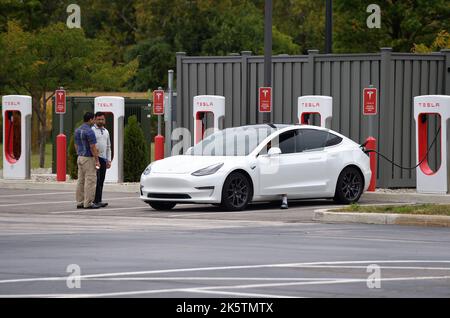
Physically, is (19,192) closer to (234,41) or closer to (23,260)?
(23,260)

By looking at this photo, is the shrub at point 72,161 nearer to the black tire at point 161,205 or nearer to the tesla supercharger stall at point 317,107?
the tesla supercharger stall at point 317,107

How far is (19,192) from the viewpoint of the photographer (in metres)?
27.6

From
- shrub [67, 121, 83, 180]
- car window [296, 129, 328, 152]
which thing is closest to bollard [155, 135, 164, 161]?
shrub [67, 121, 83, 180]

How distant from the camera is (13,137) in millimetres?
30672

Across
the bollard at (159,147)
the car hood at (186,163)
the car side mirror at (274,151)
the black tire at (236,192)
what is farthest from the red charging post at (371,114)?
the bollard at (159,147)

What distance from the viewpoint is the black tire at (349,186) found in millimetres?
23719

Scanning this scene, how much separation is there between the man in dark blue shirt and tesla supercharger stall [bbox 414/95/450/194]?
6.21 metres

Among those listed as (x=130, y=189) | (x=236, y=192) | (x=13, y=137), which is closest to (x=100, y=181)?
(x=236, y=192)

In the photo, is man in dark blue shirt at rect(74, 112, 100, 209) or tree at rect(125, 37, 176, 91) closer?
man in dark blue shirt at rect(74, 112, 100, 209)

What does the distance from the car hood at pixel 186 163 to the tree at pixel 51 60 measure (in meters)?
20.5

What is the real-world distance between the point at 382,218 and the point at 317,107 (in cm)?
717

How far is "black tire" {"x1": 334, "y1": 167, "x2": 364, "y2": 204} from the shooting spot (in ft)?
77.8

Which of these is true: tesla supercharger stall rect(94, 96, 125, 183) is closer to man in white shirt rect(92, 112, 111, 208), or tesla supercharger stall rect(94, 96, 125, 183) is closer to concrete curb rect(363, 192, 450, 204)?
man in white shirt rect(92, 112, 111, 208)

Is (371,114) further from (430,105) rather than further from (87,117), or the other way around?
(87,117)
